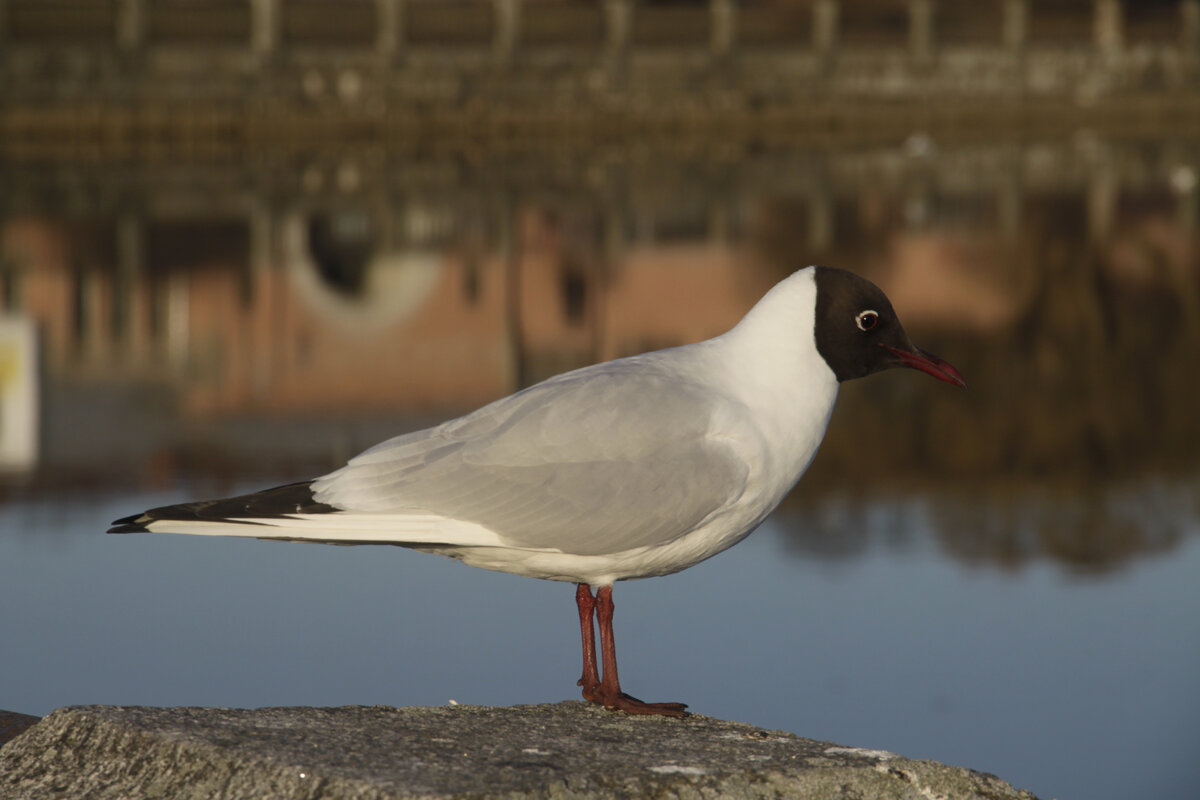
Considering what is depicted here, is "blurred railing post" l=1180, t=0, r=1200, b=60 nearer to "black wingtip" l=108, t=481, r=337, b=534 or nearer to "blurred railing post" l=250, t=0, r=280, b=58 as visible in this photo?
"blurred railing post" l=250, t=0, r=280, b=58

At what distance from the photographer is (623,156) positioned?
1166 inches

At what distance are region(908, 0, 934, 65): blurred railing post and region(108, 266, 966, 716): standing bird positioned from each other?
30661 millimetres

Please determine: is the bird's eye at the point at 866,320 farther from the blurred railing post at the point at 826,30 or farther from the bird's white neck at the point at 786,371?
the blurred railing post at the point at 826,30

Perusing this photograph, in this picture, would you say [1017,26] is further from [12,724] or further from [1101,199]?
[12,724]

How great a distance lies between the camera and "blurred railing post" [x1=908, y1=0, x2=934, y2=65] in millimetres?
34094

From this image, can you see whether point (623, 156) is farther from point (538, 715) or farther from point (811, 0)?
point (538, 715)

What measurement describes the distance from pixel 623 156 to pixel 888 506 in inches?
808

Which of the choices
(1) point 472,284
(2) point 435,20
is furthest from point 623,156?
(1) point 472,284

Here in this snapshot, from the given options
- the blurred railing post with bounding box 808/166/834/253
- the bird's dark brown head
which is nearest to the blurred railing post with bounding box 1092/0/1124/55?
the blurred railing post with bounding box 808/166/834/253

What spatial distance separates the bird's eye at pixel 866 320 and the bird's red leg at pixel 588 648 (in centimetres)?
94

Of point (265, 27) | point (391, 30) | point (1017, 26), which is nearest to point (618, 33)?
point (391, 30)

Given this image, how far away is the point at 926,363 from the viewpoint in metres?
4.64

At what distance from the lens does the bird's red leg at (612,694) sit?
14.3 ft

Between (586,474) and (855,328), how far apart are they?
2.51ft
